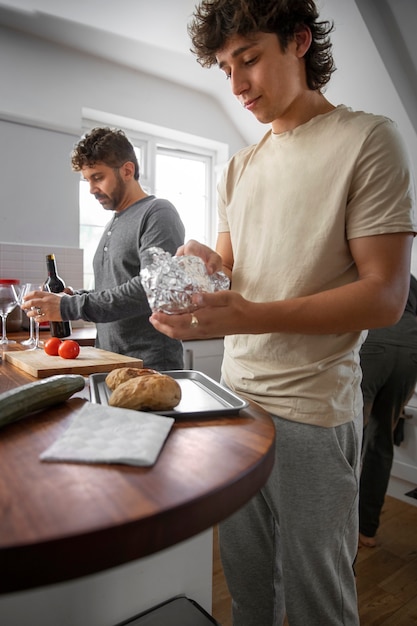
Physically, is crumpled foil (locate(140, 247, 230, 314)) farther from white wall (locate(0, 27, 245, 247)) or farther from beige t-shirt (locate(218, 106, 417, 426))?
white wall (locate(0, 27, 245, 247))

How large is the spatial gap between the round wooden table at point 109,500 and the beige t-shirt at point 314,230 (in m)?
0.26

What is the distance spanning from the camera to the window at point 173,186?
3.19m

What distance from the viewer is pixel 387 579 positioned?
1.70 meters

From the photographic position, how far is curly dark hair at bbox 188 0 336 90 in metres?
0.80

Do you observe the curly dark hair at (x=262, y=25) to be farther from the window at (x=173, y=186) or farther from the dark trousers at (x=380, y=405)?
the window at (x=173, y=186)

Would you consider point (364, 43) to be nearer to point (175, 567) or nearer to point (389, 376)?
point (389, 376)

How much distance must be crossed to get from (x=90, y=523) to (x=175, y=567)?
78 centimetres

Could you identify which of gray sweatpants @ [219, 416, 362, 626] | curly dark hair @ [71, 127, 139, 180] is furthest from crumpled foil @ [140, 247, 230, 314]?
curly dark hair @ [71, 127, 139, 180]

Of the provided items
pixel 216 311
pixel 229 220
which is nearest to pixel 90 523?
pixel 216 311

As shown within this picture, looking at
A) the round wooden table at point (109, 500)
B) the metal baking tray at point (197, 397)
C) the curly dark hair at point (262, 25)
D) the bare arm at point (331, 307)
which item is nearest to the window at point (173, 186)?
the curly dark hair at point (262, 25)

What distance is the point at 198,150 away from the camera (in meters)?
3.70

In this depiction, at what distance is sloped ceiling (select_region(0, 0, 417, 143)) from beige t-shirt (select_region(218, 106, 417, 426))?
1.69 m

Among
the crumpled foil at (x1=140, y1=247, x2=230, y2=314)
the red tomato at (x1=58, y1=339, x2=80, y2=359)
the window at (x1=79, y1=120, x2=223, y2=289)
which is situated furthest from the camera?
the window at (x1=79, y1=120, x2=223, y2=289)

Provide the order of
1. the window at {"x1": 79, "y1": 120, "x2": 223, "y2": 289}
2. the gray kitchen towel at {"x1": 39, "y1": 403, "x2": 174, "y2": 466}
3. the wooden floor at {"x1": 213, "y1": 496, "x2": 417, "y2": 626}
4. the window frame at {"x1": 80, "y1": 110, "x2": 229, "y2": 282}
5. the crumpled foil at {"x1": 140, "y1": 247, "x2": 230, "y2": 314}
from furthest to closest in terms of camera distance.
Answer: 1. the window at {"x1": 79, "y1": 120, "x2": 223, "y2": 289}
2. the window frame at {"x1": 80, "y1": 110, "x2": 229, "y2": 282}
3. the wooden floor at {"x1": 213, "y1": 496, "x2": 417, "y2": 626}
4. the crumpled foil at {"x1": 140, "y1": 247, "x2": 230, "y2": 314}
5. the gray kitchen towel at {"x1": 39, "y1": 403, "x2": 174, "y2": 466}
